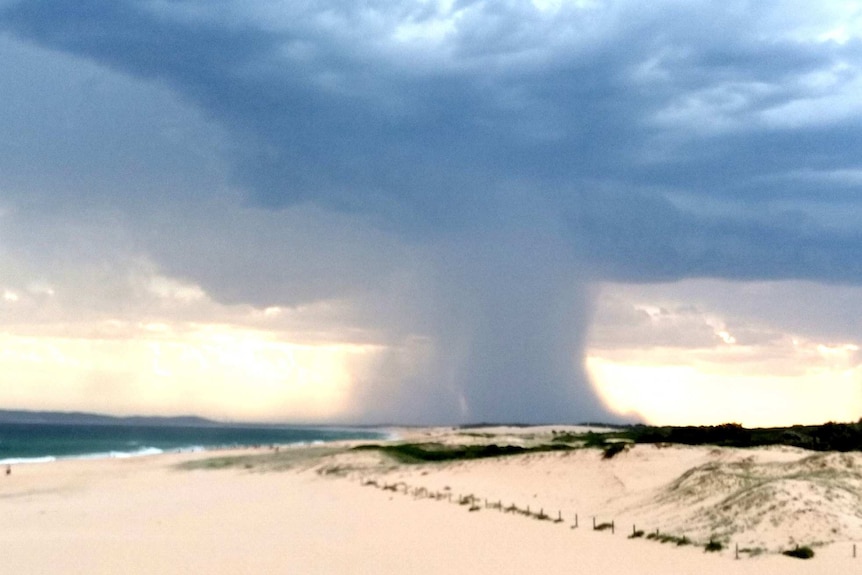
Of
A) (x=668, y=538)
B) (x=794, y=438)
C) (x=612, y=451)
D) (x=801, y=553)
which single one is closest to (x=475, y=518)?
(x=668, y=538)

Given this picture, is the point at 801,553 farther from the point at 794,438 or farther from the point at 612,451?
the point at 794,438

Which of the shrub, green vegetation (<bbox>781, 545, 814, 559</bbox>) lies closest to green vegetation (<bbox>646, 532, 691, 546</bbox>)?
green vegetation (<bbox>781, 545, 814, 559</bbox>)

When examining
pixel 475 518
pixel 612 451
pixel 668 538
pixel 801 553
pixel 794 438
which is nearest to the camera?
pixel 801 553

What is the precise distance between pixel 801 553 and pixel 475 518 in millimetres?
13846

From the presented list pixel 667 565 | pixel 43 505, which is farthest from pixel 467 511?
pixel 43 505

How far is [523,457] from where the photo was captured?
180ft

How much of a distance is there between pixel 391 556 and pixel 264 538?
21.0ft

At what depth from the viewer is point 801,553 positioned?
2192cm

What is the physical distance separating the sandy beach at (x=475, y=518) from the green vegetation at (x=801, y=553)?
0.27m

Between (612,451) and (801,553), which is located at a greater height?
(612,451)

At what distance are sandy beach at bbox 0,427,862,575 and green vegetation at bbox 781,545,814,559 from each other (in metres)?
0.27

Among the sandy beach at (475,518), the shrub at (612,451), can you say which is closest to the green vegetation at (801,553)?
the sandy beach at (475,518)

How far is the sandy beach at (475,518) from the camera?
2348cm

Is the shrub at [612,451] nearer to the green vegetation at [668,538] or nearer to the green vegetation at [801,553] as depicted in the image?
the green vegetation at [668,538]
